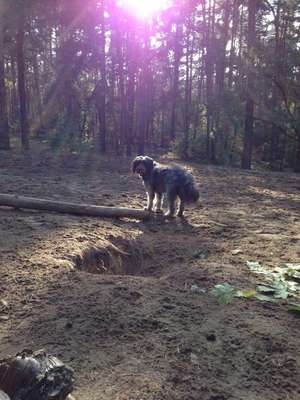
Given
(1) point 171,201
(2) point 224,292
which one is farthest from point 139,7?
(2) point 224,292

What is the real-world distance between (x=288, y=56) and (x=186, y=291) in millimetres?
19645

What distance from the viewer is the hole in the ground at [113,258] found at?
6546 millimetres

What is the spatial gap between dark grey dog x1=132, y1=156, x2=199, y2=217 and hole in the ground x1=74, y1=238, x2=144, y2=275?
2229 mm

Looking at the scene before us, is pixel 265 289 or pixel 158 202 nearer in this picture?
pixel 265 289

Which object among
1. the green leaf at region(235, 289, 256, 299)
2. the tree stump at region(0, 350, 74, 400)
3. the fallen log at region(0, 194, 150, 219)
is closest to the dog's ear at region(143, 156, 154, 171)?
the fallen log at region(0, 194, 150, 219)

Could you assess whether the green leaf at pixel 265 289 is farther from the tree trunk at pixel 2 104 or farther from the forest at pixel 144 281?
the tree trunk at pixel 2 104

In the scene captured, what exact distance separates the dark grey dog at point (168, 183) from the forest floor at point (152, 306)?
50 cm

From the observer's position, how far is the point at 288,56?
70.7ft

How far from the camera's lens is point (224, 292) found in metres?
5.04

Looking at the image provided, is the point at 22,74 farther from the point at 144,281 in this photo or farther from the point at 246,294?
the point at 246,294

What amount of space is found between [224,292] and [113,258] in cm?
260

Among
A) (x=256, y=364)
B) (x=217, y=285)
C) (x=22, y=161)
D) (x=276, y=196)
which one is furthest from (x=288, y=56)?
(x=256, y=364)

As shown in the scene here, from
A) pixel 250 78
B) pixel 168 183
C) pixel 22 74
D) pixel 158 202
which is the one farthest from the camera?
pixel 250 78

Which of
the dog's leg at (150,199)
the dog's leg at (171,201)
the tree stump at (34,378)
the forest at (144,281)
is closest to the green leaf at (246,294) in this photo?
the forest at (144,281)
